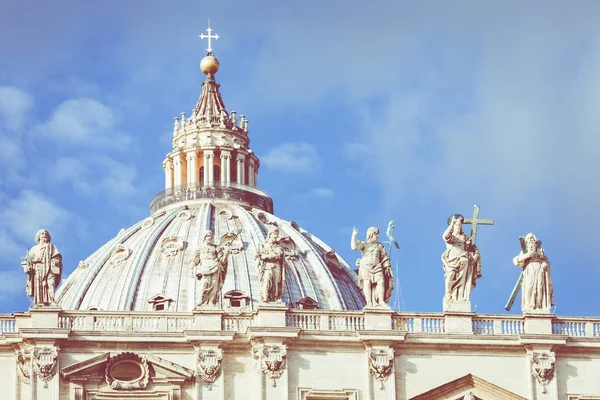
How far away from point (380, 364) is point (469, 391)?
3867 millimetres

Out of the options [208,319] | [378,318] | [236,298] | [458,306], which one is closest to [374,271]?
[378,318]

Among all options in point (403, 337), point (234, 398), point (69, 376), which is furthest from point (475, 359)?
point (69, 376)

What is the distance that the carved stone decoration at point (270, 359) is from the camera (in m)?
103

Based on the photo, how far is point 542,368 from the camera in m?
104

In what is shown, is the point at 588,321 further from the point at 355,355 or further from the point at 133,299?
the point at 133,299

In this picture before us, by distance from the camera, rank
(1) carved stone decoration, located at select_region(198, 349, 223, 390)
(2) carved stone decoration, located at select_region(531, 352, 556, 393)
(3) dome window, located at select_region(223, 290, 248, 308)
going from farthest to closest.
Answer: (3) dome window, located at select_region(223, 290, 248, 308)
(2) carved stone decoration, located at select_region(531, 352, 556, 393)
(1) carved stone decoration, located at select_region(198, 349, 223, 390)

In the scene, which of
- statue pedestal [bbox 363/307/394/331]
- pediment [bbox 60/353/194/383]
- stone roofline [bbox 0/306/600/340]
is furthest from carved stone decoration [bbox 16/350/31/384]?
statue pedestal [bbox 363/307/394/331]

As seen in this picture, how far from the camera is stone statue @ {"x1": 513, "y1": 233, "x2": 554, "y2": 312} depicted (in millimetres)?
105625

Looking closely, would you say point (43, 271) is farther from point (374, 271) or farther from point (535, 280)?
point (535, 280)

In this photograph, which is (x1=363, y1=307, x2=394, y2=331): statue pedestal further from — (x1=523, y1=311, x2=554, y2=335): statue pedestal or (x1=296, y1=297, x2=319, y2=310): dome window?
(x1=296, y1=297, x2=319, y2=310): dome window

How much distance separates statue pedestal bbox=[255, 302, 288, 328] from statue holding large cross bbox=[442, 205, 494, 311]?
6.91m

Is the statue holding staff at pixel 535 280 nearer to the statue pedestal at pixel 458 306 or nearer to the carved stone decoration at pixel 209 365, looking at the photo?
the statue pedestal at pixel 458 306

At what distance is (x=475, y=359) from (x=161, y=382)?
12849 mm

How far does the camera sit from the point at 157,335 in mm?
103062
